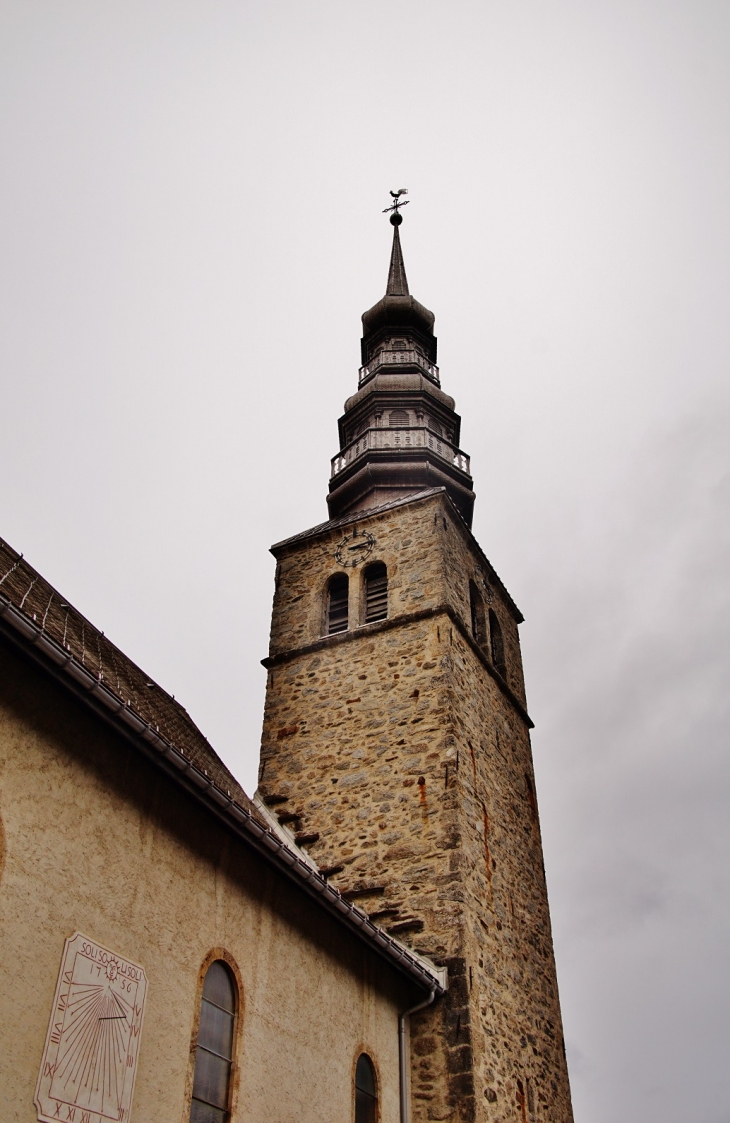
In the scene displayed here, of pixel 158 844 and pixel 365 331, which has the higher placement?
pixel 365 331

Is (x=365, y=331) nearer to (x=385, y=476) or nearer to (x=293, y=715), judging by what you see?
(x=385, y=476)

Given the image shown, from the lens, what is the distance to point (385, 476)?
18.2 metres

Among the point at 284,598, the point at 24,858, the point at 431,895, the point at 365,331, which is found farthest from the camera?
the point at 365,331

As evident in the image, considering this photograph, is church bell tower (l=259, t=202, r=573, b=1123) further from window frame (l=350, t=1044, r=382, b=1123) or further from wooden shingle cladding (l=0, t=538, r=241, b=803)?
wooden shingle cladding (l=0, t=538, r=241, b=803)

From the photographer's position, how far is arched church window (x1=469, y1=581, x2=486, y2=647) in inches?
617

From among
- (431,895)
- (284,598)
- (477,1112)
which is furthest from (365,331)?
(477,1112)

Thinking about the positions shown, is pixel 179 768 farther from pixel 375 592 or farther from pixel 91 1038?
pixel 375 592

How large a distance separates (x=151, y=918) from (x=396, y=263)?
22.0 meters

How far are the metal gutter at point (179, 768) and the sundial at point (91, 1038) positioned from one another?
1311 mm

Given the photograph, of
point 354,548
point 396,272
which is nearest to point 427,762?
point 354,548

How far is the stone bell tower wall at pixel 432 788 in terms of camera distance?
35.0 ft

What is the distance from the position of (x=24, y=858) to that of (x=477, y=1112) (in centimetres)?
589

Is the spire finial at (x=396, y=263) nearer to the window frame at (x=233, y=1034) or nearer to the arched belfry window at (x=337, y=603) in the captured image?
the arched belfry window at (x=337, y=603)

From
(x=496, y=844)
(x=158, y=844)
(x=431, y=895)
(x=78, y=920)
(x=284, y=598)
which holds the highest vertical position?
(x=284, y=598)
